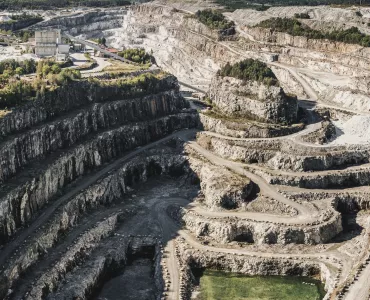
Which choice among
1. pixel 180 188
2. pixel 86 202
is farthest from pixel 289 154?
pixel 86 202

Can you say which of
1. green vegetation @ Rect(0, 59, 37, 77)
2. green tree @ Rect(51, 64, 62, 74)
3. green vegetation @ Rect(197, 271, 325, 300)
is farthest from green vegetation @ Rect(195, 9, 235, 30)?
green vegetation @ Rect(197, 271, 325, 300)

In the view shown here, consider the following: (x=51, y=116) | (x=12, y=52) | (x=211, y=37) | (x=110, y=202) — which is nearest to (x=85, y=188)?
(x=110, y=202)

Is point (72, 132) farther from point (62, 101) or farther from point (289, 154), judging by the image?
point (289, 154)

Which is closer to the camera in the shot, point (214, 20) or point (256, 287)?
point (256, 287)

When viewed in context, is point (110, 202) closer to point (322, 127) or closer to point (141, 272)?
point (141, 272)

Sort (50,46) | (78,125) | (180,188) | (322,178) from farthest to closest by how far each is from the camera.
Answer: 1. (50,46)
2. (180,188)
3. (78,125)
4. (322,178)

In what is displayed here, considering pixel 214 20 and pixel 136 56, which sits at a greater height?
pixel 214 20
